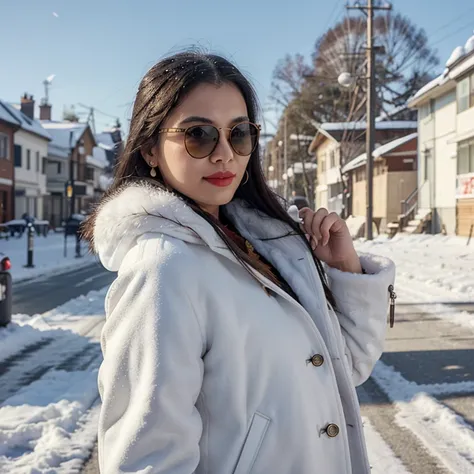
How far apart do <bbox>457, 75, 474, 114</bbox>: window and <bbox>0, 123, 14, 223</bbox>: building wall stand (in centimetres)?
2648

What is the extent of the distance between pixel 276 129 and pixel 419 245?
39551mm

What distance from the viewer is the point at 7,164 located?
37.7 meters

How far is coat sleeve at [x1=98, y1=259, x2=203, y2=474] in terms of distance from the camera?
131 centimetres

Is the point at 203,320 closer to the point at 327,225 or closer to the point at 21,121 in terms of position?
the point at 327,225

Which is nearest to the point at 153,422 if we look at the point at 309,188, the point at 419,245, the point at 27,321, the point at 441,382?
the point at 441,382

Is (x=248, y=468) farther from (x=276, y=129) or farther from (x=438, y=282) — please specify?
(x=276, y=129)

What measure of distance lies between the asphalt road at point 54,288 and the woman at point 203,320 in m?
8.67

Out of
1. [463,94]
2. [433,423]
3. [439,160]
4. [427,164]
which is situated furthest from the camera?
[427,164]

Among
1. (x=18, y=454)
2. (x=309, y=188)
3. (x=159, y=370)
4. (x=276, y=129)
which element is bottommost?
(x=18, y=454)

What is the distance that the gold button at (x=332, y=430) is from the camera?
153 cm

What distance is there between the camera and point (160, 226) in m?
1.46

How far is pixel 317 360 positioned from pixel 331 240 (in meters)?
0.57

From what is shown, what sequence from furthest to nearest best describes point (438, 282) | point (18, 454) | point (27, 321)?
point (438, 282) → point (27, 321) → point (18, 454)

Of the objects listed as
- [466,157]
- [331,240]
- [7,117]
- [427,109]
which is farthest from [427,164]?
[331,240]
